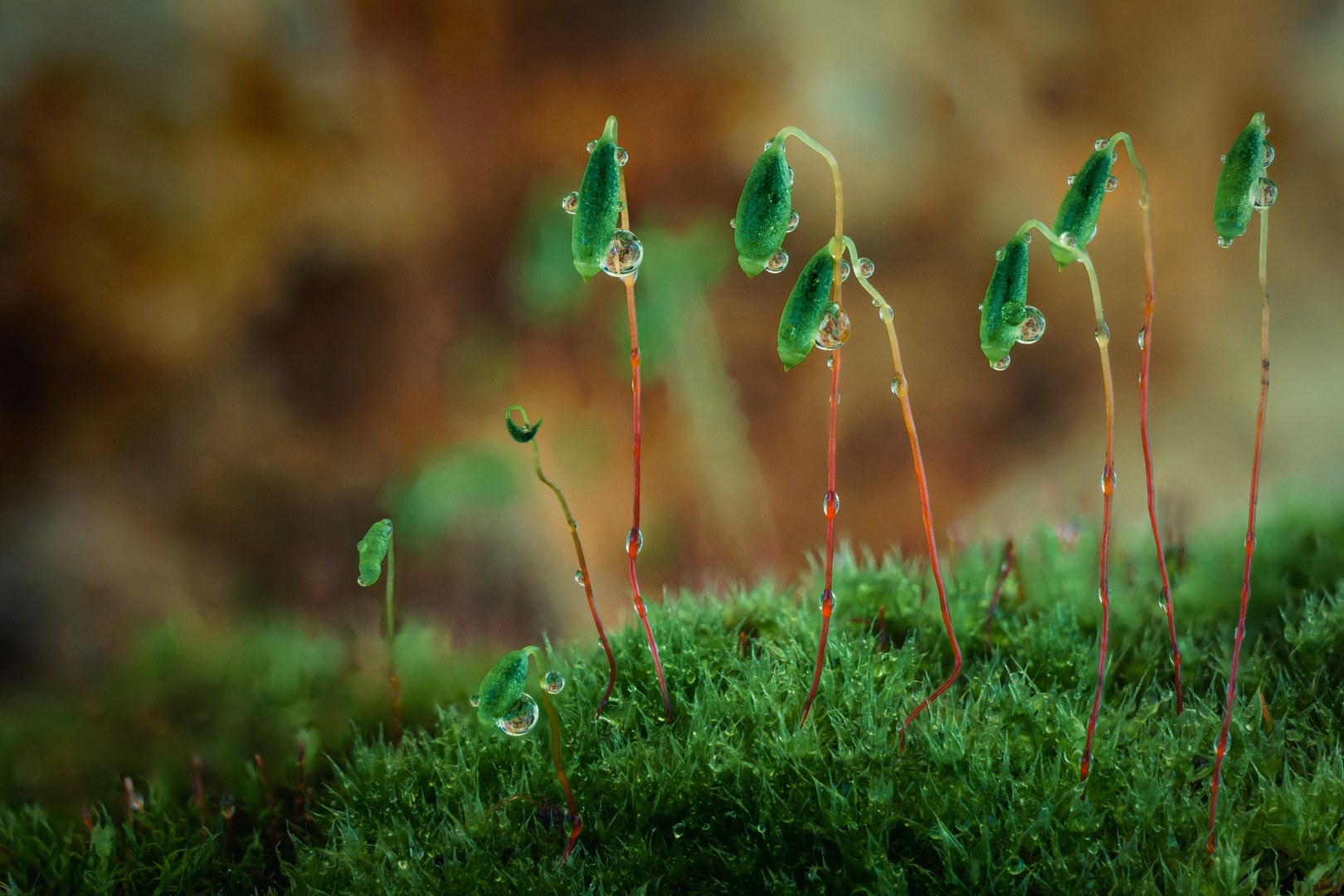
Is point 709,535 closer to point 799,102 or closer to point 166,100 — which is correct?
point 799,102

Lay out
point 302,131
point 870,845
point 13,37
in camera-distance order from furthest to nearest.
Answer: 1. point 302,131
2. point 13,37
3. point 870,845

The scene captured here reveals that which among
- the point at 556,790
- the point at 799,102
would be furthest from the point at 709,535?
the point at 556,790

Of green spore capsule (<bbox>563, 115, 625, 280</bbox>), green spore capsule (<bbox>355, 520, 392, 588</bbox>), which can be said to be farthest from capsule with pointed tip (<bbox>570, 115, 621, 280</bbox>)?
green spore capsule (<bbox>355, 520, 392, 588</bbox>)

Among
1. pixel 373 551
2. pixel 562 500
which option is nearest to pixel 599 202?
pixel 562 500

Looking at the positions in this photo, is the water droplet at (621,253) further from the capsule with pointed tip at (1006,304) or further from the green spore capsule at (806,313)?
the capsule with pointed tip at (1006,304)

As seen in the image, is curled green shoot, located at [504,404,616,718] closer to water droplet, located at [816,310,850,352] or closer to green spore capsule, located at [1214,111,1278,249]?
water droplet, located at [816,310,850,352]
